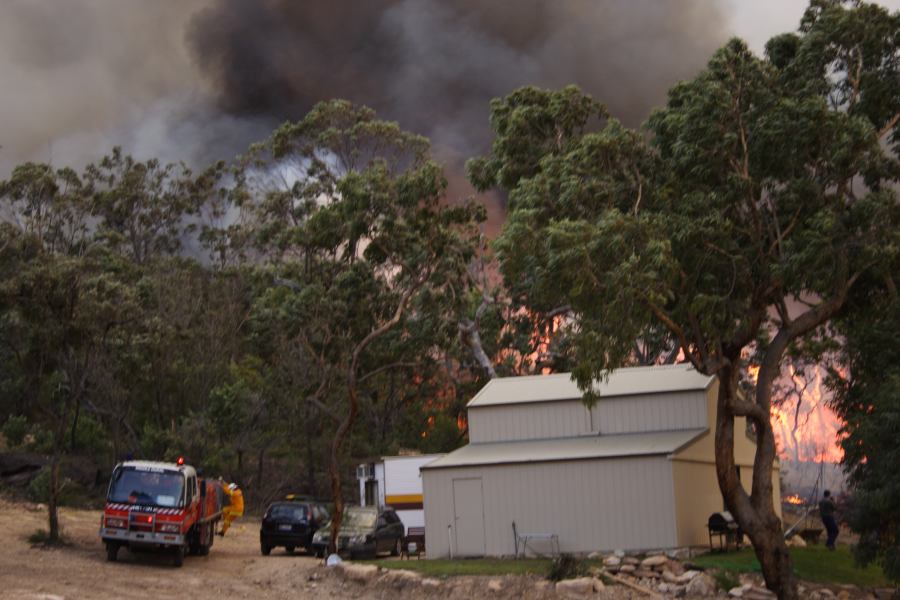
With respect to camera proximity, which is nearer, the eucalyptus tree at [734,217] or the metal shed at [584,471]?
the eucalyptus tree at [734,217]

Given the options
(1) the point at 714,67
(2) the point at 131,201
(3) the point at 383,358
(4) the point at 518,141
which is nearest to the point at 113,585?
(1) the point at 714,67

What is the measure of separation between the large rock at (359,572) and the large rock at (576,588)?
16.8ft

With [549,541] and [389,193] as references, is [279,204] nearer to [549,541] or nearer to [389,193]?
[389,193]

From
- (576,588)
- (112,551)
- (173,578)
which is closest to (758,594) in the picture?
(576,588)

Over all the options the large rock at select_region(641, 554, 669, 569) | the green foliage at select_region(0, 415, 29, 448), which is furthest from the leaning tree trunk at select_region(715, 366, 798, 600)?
the green foliage at select_region(0, 415, 29, 448)

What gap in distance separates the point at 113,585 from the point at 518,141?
22773mm

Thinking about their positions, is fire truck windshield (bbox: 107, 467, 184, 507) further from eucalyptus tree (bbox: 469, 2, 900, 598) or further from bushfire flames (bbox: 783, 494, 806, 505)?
bushfire flames (bbox: 783, 494, 806, 505)

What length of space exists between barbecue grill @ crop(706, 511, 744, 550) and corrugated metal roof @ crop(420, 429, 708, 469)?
2.32 metres

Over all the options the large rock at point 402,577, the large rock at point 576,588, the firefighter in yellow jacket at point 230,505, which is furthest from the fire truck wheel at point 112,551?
the large rock at point 576,588

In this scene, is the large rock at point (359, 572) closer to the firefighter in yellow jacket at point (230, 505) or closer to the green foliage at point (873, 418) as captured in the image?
the firefighter in yellow jacket at point (230, 505)

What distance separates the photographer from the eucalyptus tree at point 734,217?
2434cm

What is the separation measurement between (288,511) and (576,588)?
1288 centimetres

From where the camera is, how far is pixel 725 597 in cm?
2548

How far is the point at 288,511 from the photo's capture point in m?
35.3
